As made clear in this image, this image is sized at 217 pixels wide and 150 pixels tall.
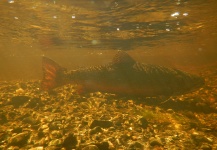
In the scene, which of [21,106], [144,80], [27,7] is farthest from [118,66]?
[27,7]

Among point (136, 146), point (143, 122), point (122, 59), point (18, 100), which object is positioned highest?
point (122, 59)

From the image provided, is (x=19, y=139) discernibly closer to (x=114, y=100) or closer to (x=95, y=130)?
(x=95, y=130)

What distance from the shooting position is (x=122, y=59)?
9.48 metres

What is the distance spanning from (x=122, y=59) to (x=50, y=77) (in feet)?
14.2

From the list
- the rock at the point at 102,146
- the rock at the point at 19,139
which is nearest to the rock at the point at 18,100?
the rock at the point at 19,139

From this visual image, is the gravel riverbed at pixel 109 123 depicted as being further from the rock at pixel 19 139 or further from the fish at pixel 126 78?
the fish at pixel 126 78

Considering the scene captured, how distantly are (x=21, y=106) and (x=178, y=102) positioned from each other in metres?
7.22

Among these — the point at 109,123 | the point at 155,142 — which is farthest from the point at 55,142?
the point at 155,142

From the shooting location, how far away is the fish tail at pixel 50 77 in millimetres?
10297

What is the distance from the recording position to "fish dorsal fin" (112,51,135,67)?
30.9 feet

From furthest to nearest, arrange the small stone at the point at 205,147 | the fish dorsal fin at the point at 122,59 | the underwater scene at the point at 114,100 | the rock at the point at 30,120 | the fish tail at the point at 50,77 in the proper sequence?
the fish tail at the point at 50,77, the fish dorsal fin at the point at 122,59, the rock at the point at 30,120, the underwater scene at the point at 114,100, the small stone at the point at 205,147

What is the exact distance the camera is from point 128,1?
403 inches

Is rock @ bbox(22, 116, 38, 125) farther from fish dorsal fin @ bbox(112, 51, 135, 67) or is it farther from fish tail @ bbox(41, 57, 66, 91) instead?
fish dorsal fin @ bbox(112, 51, 135, 67)

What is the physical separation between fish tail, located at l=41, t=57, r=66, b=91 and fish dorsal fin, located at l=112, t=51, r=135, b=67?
3386 millimetres
